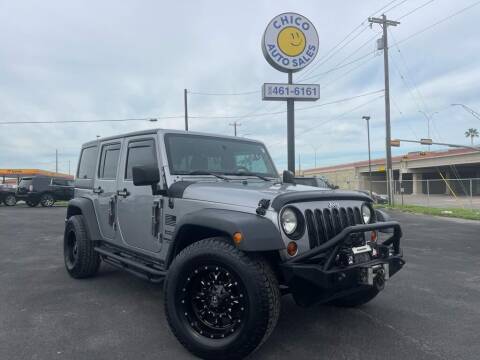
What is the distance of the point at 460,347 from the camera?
3.49 metres

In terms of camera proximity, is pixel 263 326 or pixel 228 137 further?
pixel 228 137

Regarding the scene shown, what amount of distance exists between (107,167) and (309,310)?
3.21 meters

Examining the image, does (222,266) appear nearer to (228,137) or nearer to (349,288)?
(349,288)

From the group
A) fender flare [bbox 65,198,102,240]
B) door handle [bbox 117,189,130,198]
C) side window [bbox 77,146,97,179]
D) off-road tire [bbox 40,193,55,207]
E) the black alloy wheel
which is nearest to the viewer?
the black alloy wheel

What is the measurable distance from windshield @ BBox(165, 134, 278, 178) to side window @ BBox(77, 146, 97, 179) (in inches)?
80.3

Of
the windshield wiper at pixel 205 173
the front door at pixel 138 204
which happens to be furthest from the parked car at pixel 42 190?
the windshield wiper at pixel 205 173

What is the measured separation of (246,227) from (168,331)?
1.50 m

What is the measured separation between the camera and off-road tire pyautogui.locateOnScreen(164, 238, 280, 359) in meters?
2.99

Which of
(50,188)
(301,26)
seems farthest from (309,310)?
(50,188)

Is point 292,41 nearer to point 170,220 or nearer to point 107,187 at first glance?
point 107,187

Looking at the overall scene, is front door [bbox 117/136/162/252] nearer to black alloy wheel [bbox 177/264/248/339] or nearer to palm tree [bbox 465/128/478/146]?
black alloy wheel [bbox 177/264/248/339]

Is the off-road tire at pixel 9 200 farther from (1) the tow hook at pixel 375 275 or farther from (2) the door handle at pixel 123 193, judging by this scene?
(1) the tow hook at pixel 375 275

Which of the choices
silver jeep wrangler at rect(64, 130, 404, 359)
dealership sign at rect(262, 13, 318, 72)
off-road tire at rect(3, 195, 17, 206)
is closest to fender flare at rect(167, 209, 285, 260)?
→ silver jeep wrangler at rect(64, 130, 404, 359)

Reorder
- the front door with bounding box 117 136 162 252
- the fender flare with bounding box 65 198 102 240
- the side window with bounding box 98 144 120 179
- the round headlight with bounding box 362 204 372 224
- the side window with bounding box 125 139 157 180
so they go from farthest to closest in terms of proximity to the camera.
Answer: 1. the fender flare with bounding box 65 198 102 240
2. the side window with bounding box 98 144 120 179
3. the side window with bounding box 125 139 157 180
4. the front door with bounding box 117 136 162 252
5. the round headlight with bounding box 362 204 372 224
